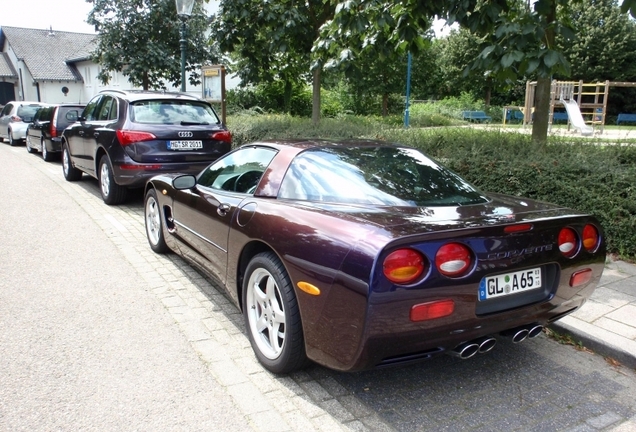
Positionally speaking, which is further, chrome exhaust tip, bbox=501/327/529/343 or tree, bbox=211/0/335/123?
tree, bbox=211/0/335/123

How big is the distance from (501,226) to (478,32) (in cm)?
364

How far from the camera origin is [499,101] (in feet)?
139

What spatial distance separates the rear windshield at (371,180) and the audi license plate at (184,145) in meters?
4.57

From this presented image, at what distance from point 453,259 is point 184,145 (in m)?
6.01

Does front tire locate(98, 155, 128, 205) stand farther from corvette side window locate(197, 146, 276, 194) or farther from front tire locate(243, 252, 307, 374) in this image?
front tire locate(243, 252, 307, 374)

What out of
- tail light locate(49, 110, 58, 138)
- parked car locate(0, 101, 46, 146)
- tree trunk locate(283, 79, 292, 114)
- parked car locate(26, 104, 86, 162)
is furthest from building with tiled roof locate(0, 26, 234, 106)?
tail light locate(49, 110, 58, 138)

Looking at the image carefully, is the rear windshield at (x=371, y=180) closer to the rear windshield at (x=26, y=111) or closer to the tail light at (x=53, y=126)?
the tail light at (x=53, y=126)

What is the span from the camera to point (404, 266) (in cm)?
249

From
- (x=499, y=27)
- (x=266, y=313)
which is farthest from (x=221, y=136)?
(x=266, y=313)

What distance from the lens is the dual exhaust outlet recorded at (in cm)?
272

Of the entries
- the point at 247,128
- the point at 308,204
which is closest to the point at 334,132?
the point at 247,128

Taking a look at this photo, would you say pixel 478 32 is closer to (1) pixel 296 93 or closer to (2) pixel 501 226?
(2) pixel 501 226

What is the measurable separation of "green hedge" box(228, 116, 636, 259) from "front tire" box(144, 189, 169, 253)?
370 cm

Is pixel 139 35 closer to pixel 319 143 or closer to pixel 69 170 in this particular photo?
pixel 69 170
